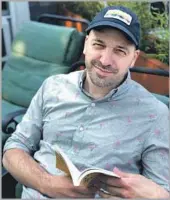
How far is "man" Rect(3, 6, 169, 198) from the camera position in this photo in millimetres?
1468

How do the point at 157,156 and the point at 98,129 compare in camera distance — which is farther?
the point at 98,129

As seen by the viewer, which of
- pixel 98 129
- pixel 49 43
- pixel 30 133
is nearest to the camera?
pixel 98 129

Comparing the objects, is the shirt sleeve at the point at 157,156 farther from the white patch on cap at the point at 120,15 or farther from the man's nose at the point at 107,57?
the white patch on cap at the point at 120,15

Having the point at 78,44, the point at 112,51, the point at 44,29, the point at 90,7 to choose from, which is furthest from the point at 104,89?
the point at 90,7

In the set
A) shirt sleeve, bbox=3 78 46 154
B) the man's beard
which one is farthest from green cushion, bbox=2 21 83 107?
the man's beard

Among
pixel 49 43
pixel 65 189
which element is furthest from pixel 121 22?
pixel 49 43

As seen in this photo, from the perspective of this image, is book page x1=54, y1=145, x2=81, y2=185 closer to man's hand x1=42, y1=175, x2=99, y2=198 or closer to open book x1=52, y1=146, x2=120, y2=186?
open book x1=52, y1=146, x2=120, y2=186

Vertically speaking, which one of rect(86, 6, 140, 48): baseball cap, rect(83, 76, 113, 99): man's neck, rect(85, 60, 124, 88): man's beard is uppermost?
rect(86, 6, 140, 48): baseball cap

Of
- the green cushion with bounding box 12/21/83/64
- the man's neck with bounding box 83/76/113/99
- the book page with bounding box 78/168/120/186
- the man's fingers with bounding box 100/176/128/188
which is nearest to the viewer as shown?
the book page with bounding box 78/168/120/186

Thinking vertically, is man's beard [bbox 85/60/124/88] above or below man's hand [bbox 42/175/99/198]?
above

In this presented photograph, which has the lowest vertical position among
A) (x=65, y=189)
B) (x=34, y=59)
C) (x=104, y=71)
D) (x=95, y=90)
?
(x=34, y=59)

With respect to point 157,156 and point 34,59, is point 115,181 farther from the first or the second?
point 34,59

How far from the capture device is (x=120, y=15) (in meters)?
1.53

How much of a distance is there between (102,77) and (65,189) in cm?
48
